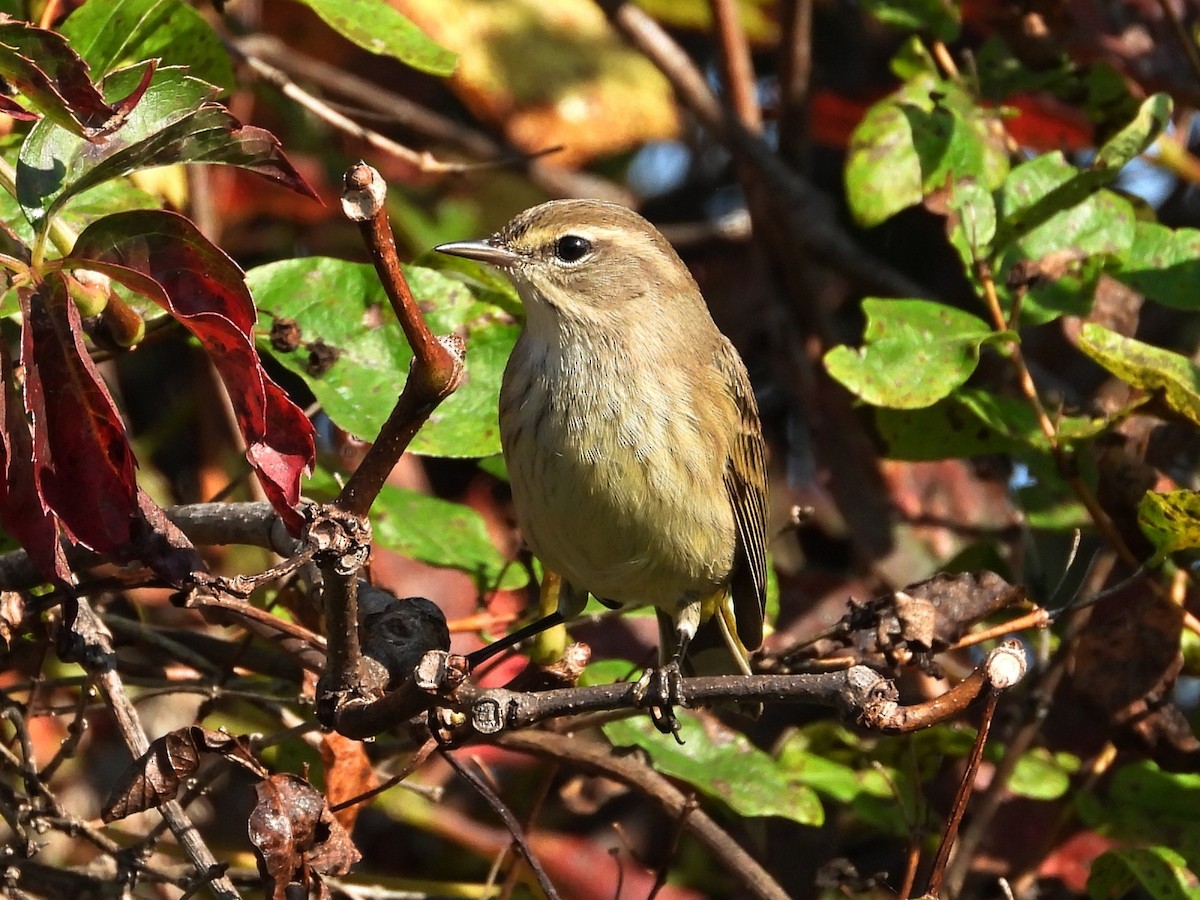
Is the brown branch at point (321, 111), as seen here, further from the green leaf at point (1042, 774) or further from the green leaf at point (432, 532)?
the green leaf at point (1042, 774)

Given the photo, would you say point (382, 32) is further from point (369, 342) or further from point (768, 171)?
point (768, 171)

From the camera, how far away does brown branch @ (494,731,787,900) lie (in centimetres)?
308

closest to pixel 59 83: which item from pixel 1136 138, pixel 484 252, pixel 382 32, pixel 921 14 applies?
pixel 382 32

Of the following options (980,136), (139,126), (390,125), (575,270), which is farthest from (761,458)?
(390,125)

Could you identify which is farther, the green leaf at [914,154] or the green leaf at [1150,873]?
the green leaf at [914,154]

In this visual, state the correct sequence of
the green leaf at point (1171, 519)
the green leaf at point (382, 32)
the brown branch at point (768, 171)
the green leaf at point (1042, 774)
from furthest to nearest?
the brown branch at point (768, 171) → the green leaf at point (1042, 774) → the green leaf at point (382, 32) → the green leaf at point (1171, 519)

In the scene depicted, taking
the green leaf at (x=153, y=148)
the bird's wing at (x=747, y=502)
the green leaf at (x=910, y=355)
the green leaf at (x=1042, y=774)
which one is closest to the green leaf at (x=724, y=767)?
the bird's wing at (x=747, y=502)

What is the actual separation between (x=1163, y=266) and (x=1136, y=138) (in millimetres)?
335

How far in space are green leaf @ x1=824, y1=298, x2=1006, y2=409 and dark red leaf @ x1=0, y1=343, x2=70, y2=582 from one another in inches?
62.0

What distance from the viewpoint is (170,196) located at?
390cm

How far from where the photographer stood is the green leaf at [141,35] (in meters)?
2.90

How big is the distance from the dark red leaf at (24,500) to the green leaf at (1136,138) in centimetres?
222

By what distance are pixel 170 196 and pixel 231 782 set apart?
176 centimetres

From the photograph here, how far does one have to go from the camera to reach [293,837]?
7.21 ft
